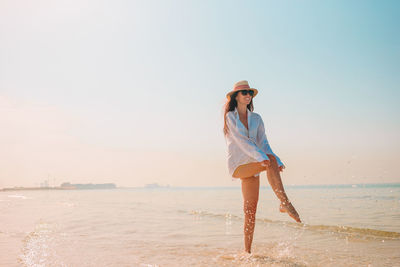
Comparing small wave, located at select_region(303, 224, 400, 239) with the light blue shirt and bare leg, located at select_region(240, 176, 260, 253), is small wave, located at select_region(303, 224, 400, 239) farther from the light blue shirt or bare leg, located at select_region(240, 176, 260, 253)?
the light blue shirt

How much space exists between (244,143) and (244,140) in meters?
0.05

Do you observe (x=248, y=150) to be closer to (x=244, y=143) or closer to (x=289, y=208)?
(x=244, y=143)

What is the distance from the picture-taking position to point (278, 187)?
3.77 metres

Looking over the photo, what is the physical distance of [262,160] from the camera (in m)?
3.79

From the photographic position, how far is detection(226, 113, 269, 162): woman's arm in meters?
3.85

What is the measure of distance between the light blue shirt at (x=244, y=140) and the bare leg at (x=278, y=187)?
219 mm

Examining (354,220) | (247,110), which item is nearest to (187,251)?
(247,110)

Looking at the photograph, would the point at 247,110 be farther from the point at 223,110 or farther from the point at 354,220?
the point at 354,220

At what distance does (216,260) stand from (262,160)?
1.52 metres

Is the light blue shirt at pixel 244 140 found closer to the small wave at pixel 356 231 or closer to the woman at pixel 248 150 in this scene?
the woman at pixel 248 150

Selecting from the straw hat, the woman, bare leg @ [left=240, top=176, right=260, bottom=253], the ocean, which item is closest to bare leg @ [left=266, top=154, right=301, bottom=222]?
the woman

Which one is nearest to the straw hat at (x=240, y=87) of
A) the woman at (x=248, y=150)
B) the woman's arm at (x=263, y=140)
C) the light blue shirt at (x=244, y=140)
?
the woman at (x=248, y=150)

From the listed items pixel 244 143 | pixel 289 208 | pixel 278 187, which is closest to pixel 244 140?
pixel 244 143

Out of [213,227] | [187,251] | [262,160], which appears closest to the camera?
[262,160]
